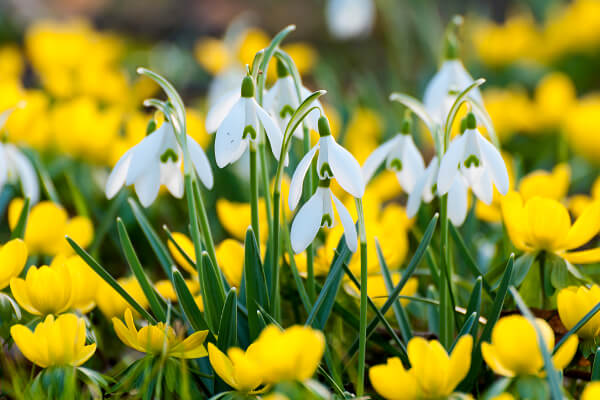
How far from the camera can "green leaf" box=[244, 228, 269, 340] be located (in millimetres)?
913

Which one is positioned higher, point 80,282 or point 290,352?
point 290,352

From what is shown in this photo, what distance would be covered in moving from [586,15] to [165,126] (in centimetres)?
277

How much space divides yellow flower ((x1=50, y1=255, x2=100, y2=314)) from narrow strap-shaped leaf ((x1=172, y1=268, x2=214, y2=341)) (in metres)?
0.17

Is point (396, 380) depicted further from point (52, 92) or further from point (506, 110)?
point (52, 92)

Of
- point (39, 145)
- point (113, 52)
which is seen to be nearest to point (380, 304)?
point (39, 145)

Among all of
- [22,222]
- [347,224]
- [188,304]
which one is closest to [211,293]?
[188,304]

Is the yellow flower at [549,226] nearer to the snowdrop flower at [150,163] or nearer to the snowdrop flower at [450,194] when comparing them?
the snowdrop flower at [450,194]

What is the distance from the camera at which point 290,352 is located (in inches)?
26.1

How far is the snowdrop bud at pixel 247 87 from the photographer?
856 mm

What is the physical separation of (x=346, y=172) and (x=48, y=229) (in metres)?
0.64

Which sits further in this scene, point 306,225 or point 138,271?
point 138,271

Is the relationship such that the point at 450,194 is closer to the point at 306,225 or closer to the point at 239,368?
the point at 306,225

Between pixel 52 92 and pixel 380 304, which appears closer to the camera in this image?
pixel 380 304

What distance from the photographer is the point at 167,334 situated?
0.85m
